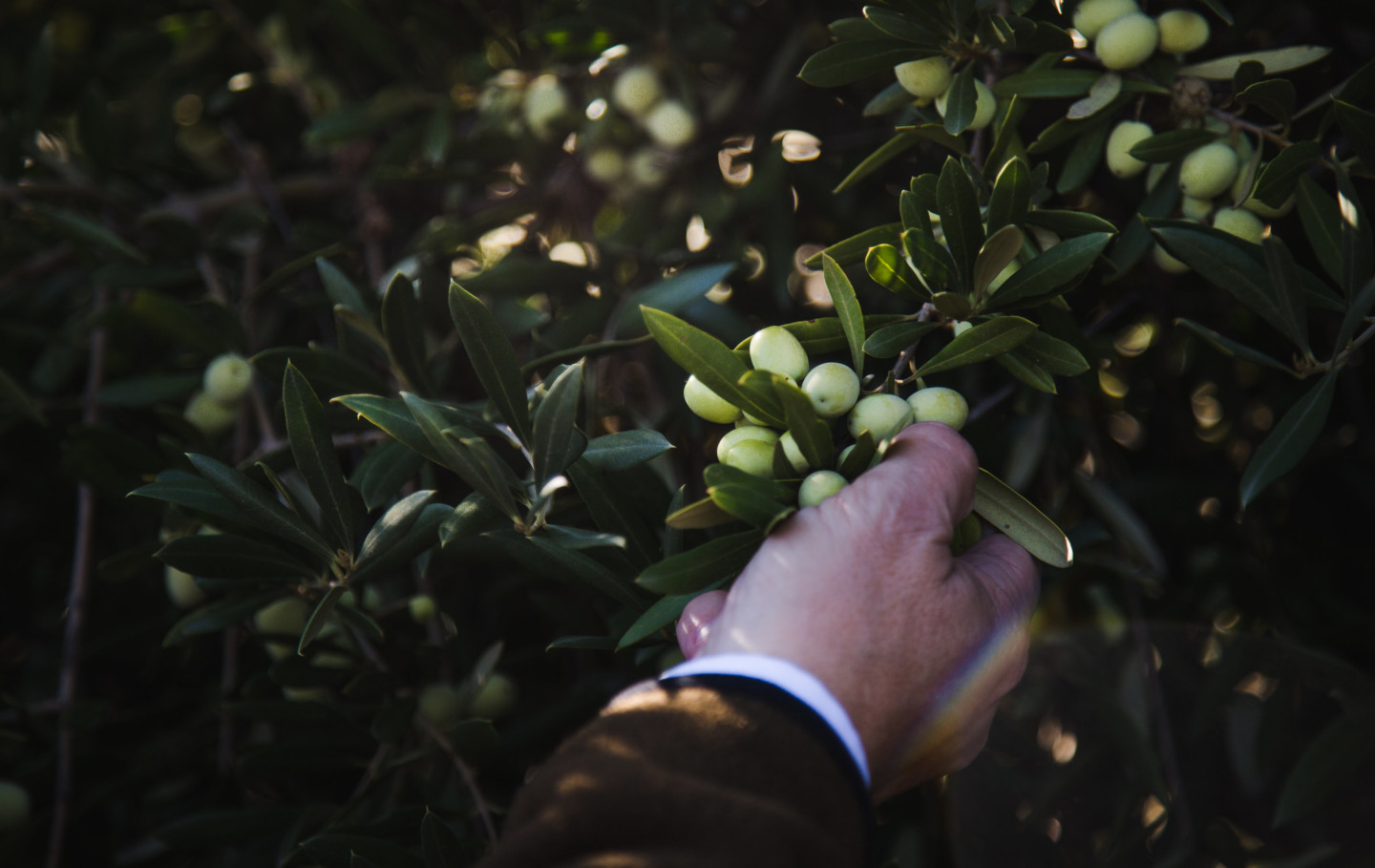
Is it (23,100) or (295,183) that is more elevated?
(23,100)

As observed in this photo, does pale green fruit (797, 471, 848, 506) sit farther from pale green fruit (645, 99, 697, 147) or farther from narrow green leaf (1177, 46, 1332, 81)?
pale green fruit (645, 99, 697, 147)

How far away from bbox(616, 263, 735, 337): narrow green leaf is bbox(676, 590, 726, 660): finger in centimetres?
37

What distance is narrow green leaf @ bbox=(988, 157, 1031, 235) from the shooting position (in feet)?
2.41

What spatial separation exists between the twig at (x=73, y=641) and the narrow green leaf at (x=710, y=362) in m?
0.94

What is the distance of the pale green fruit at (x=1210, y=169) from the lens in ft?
2.87

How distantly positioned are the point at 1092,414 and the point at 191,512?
4.90ft

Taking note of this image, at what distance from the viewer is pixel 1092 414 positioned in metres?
1.64

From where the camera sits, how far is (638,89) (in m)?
1.36

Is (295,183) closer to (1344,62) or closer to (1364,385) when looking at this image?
(1344,62)

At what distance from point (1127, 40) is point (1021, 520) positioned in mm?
511

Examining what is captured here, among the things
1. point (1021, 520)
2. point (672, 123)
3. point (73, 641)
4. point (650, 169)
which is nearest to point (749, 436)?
point (1021, 520)

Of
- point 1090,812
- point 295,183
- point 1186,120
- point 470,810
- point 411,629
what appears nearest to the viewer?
point 1186,120

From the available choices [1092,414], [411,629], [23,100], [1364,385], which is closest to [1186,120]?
[1092,414]

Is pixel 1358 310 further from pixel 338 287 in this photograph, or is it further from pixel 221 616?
pixel 221 616
